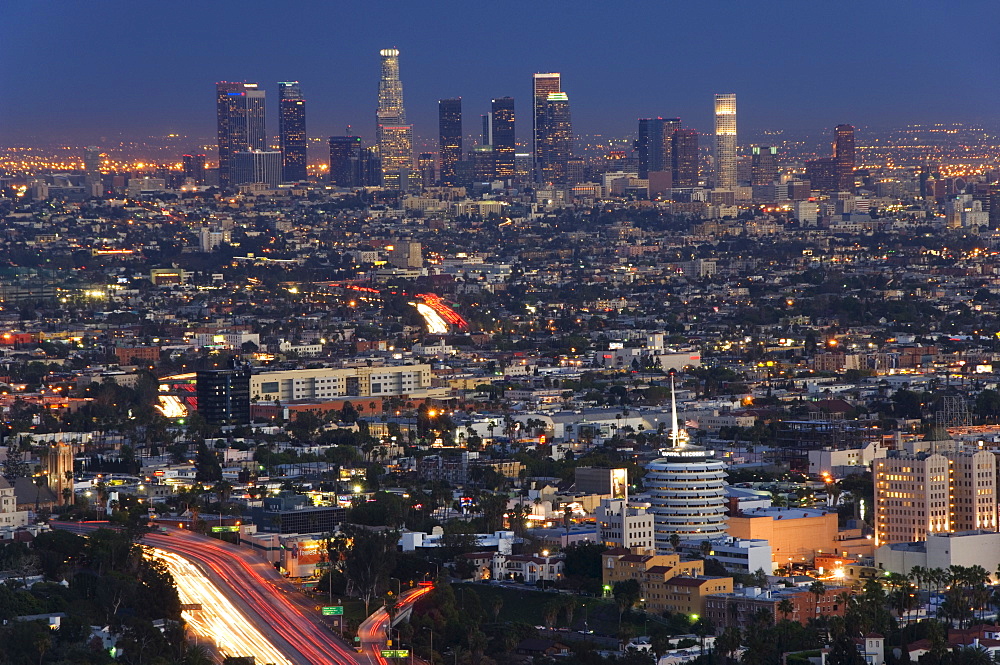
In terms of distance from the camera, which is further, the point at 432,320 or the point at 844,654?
the point at 432,320

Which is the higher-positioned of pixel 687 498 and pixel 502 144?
pixel 502 144

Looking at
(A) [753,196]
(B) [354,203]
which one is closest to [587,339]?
(B) [354,203]

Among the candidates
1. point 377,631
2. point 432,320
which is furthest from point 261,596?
point 432,320

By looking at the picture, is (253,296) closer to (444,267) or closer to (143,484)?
(444,267)

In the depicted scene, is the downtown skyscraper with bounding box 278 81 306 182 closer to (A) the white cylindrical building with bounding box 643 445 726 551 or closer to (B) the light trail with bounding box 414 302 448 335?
(B) the light trail with bounding box 414 302 448 335

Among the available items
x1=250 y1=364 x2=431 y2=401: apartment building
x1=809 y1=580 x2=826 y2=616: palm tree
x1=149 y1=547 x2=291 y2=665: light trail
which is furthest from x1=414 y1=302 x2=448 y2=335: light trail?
x1=809 y1=580 x2=826 y2=616: palm tree

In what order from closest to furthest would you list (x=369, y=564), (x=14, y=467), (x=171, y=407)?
(x=369, y=564)
(x=14, y=467)
(x=171, y=407)

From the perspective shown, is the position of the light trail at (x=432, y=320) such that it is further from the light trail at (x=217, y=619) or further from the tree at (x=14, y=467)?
the light trail at (x=217, y=619)

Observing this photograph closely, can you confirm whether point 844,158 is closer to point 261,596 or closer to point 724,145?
point 724,145
